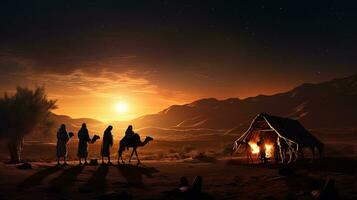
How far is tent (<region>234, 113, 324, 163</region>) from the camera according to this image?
77.0ft

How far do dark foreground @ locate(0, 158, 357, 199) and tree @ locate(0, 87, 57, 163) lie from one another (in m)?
14.3

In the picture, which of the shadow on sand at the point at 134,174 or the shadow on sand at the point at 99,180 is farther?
the shadow on sand at the point at 134,174

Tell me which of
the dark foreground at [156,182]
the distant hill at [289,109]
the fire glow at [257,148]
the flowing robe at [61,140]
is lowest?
the dark foreground at [156,182]

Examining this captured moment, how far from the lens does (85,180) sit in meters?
16.4

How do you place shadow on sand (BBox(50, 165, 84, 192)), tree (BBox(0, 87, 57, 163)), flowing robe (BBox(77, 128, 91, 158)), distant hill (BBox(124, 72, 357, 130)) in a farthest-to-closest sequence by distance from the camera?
distant hill (BBox(124, 72, 357, 130))
tree (BBox(0, 87, 57, 163))
flowing robe (BBox(77, 128, 91, 158))
shadow on sand (BBox(50, 165, 84, 192))

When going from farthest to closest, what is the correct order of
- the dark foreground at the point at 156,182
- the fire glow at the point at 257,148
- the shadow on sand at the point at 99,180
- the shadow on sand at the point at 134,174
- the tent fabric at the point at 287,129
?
the fire glow at the point at 257,148 < the tent fabric at the point at 287,129 < the shadow on sand at the point at 134,174 < the shadow on sand at the point at 99,180 < the dark foreground at the point at 156,182

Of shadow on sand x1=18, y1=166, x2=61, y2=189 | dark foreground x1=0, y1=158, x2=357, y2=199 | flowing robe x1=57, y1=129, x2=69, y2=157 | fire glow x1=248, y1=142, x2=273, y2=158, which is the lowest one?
dark foreground x1=0, y1=158, x2=357, y2=199

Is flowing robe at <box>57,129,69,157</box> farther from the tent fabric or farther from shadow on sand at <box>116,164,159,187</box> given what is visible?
the tent fabric

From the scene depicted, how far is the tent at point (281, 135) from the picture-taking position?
924 inches

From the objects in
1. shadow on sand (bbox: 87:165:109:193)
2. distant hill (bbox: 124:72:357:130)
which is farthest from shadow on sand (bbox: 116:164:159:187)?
distant hill (bbox: 124:72:357:130)

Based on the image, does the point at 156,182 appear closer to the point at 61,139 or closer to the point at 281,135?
the point at 61,139

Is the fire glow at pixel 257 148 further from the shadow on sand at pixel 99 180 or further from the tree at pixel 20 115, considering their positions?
the tree at pixel 20 115

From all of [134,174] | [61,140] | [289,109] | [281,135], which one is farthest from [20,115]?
[289,109]

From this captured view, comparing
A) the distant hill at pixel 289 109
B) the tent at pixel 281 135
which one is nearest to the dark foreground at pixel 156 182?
the tent at pixel 281 135
